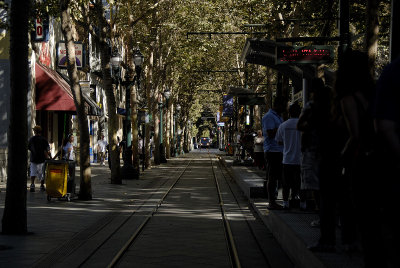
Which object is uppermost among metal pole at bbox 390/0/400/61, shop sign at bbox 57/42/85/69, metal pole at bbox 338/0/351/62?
shop sign at bbox 57/42/85/69

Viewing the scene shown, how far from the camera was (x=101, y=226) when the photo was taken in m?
11.1

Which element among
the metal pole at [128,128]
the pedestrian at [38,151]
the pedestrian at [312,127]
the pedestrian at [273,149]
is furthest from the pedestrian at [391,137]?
the metal pole at [128,128]

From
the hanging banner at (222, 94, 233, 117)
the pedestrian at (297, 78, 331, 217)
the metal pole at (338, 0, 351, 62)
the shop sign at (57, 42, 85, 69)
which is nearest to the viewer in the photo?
the pedestrian at (297, 78, 331, 217)

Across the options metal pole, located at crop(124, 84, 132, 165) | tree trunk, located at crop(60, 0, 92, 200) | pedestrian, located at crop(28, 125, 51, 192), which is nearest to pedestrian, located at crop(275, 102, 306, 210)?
tree trunk, located at crop(60, 0, 92, 200)

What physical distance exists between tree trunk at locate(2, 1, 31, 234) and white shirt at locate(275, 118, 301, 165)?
3.74m

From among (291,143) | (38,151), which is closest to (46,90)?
(38,151)

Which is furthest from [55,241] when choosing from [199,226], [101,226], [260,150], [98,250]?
[260,150]

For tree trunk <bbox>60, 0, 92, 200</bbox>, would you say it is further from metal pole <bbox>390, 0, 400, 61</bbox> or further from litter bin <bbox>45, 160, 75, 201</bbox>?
metal pole <bbox>390, 0, 400, 61</bbox>

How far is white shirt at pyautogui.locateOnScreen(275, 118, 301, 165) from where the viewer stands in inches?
399

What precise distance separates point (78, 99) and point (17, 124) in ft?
19.2

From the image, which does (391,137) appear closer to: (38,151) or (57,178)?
(57,178)

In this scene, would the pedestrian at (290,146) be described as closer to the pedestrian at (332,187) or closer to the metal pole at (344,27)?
the metal pole at (344,27)

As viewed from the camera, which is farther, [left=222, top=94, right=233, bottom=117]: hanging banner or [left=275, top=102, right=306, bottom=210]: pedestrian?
[left=222, top=94, right=233, bottom=117]: hanging banner

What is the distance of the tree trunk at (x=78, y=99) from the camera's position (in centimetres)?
1508
